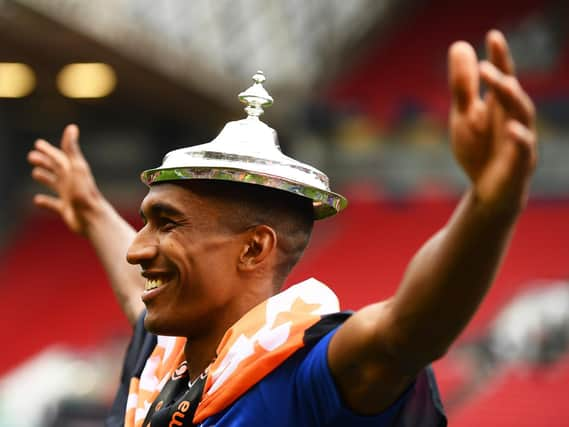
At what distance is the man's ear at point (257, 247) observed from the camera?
7.50 feet

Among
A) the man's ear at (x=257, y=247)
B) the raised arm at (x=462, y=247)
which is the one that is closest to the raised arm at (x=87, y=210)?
the man's ear at (x=257, y=247)

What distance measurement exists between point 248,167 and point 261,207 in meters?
0.11

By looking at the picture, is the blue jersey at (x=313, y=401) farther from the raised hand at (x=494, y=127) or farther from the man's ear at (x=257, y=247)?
the raised hand at (x=494, y=127)

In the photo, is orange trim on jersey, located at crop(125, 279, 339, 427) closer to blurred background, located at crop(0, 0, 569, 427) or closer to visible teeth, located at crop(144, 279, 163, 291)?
visible teeth, located at crop(144, 279, 163, 291)

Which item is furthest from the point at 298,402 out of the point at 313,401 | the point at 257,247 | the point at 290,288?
the point at 257,247

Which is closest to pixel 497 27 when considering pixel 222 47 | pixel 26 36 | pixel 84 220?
pixel 222 47

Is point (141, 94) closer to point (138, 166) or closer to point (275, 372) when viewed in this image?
point (138, 166)

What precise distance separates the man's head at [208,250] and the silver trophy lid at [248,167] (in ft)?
0.16

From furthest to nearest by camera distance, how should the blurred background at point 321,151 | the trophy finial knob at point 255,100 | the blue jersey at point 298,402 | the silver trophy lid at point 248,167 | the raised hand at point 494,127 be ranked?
the blurred background at point 321,151
the trophy finial knob at point 255,100
the silver trophy lid at point 248,167
the blue jersey at point 298,402
the raised hand at point 494,127

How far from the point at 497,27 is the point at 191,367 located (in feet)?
33.6

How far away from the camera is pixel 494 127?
1.65 metres

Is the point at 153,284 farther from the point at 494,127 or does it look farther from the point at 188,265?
the point at 494,127

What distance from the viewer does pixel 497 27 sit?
12055 mm

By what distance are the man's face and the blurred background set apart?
713cm
